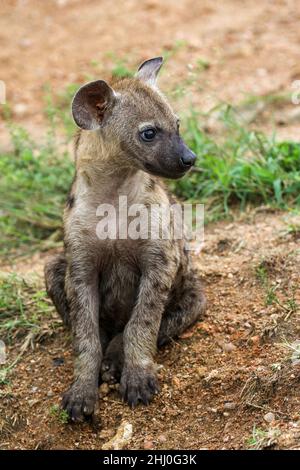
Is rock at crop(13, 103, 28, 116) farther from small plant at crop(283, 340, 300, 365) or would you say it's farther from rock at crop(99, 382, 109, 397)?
small plant at crop(283, 340, 300, 365)

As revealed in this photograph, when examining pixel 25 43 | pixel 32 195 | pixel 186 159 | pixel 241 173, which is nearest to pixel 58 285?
pixel 186 159

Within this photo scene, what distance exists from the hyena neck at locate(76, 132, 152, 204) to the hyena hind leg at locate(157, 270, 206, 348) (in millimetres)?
807

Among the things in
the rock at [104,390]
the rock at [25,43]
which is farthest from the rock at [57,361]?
the rock at [25,43]

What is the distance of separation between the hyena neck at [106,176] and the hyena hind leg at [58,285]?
64 centimetres

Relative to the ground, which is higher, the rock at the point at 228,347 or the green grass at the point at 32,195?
the green grass at the point at 32,195

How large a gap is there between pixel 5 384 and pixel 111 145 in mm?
1659

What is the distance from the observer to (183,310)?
5.41 meters

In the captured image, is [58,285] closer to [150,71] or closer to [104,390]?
[104,390]

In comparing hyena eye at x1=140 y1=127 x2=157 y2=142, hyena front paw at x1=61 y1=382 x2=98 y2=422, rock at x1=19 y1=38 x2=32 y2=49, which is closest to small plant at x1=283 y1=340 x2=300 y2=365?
hyena front paw at x1=61 y1=382 x2=98 y2=422

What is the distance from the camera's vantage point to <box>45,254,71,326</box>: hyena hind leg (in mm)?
5453

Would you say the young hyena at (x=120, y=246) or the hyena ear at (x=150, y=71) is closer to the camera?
the young hyena at (x=120, y=246)

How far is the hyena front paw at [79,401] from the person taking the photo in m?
4.75

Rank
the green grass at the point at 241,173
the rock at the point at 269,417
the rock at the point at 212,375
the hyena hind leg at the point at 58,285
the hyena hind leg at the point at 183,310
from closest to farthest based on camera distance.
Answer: the rock at the point at 269,417, the rock at the point at 212,375, the hyena hind leg at the point at 183,310, the hyena hind leg at the point at 58,285, the green grass at the point at 241,173

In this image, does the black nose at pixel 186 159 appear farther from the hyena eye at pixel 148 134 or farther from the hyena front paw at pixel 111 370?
the hyena front paw at pixel 111 370
